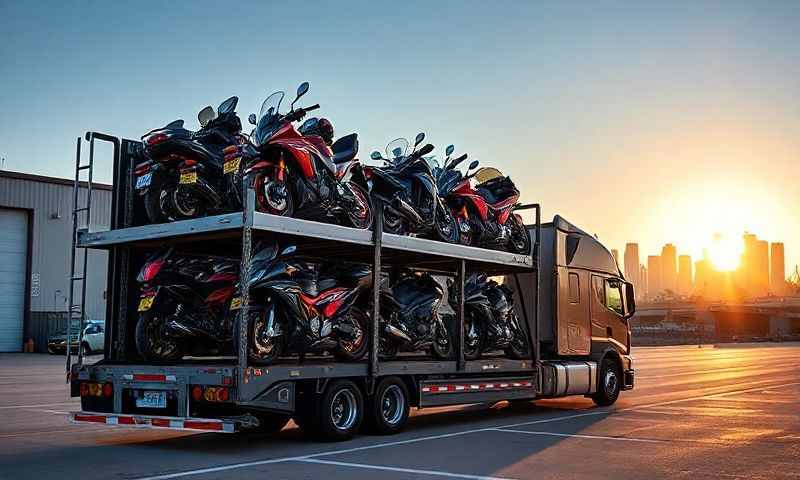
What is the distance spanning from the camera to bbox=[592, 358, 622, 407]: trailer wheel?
16.7m

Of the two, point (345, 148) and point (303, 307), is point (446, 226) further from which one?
point (303, 307)

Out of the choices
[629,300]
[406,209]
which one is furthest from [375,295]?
[629,300]

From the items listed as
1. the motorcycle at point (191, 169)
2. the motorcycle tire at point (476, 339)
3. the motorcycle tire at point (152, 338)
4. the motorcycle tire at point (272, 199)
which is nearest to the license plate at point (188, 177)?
the motorcycle at point (191, 169)

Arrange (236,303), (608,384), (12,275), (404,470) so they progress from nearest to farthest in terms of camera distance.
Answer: (404,470), (236,303), (608,384), (12,275)

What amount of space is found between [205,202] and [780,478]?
6890mm

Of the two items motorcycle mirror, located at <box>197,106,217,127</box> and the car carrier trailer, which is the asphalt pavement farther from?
motorcycle mirror, located at <box>197,106,217,127</box>

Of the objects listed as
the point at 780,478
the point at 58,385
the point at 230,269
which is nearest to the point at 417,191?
the point at 230,269

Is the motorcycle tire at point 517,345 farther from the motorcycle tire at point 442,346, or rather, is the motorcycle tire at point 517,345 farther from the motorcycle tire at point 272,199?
the motorcycle tire at point 272,199

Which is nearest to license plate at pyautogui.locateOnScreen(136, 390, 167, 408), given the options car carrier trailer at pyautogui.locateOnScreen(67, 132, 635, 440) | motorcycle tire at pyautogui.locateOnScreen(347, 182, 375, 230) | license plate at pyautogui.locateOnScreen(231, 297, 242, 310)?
car carrier trailer at pyautogui.locateOnScreen(67, 132, 635, 440)

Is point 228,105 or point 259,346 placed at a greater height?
point 228,105

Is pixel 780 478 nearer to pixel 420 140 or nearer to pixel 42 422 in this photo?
pixel 420 140

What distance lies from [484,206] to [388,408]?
387cm

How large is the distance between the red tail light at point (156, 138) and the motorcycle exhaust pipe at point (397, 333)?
382 centimetres

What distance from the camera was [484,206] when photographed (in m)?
14.5
